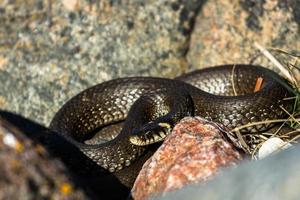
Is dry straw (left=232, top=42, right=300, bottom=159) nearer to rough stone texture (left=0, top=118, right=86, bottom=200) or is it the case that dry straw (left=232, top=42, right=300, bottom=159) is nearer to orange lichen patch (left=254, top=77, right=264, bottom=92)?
orange lichen patch (left=254, top=77, right=264, bottom=92)

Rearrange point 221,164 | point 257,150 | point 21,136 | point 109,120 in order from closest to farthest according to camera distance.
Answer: point 21,136 → point 221,164 → point 257,150 → point 109,120

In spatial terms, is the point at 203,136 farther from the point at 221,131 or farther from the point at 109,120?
the point at 109,120

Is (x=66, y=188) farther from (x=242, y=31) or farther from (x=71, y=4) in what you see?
(x=242, y=31)

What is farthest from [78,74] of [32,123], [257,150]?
[257,150]

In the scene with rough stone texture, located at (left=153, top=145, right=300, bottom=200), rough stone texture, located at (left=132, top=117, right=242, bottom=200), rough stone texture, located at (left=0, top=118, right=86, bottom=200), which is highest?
rough stone texture, located at (left=153, top=145, right=300, bottom=200)

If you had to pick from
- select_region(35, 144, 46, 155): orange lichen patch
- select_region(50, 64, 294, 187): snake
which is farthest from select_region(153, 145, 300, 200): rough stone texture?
select_region(50, 64, 294, 187): snake
